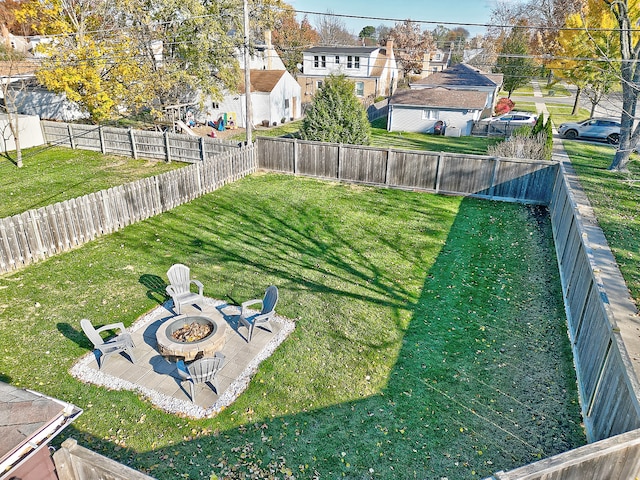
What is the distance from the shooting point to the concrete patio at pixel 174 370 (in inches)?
267

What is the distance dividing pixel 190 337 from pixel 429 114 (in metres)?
29.0

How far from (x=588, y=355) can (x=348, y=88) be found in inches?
618

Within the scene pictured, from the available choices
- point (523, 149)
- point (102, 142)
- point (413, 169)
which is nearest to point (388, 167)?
point (413, 169)

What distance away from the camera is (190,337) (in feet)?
25.4

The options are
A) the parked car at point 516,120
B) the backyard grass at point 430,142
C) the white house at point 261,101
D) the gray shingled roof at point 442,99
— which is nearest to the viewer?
the backyard grass at point 430,142

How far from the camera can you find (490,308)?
9.47 m

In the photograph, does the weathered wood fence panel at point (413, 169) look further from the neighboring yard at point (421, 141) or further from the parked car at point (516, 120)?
the parked car at point (516, 120)

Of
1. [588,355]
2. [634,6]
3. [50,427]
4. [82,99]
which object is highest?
[634,6]

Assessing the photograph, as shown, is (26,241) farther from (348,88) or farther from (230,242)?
(348,88)

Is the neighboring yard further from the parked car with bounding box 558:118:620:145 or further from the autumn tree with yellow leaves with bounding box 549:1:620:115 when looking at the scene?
the autumn tree with yellow leaves with bounding box 549:1:620:115

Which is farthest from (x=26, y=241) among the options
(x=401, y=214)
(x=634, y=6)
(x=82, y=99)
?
(x=634, y=6)

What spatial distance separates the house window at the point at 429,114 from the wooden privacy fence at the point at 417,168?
16.3m

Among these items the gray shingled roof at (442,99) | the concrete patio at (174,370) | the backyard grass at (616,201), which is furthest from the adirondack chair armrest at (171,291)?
the gray shingled roof at (442,99)

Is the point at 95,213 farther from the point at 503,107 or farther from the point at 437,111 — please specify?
the point at 503,107
